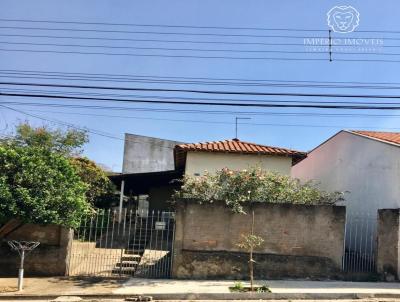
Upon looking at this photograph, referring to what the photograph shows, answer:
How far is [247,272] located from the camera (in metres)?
12.8

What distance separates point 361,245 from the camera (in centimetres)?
1444

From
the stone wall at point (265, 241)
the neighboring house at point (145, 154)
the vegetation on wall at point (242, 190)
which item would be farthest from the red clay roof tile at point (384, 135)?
the neighboring house at point (145, 154)

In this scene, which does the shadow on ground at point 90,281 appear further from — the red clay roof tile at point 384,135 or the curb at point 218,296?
the red clay roof tile at point 384,135

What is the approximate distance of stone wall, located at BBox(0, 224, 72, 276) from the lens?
Answer: 42.0 feet

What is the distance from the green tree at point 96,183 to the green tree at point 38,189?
8.57m

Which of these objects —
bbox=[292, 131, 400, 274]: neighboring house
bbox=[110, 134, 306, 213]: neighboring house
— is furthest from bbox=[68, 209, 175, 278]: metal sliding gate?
bbox=[292, 131, 400, 274]: neighboring house

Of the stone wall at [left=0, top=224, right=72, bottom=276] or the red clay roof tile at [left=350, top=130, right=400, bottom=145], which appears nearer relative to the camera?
the stone wall at [left=0, top=224, right=72, bottom=276]

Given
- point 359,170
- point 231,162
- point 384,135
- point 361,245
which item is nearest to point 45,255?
point 231,162

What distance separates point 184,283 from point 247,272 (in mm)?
1797

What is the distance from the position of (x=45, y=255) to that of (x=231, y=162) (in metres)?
8.22

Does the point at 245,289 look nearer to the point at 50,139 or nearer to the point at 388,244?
the point at 388,244

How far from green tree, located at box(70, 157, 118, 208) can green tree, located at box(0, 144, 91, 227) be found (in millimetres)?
8569

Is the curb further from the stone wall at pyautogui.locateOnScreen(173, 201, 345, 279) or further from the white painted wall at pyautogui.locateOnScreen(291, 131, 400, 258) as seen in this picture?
the white painted wall at pyautogui.locateOnScreen(291, 131, 400, 258)

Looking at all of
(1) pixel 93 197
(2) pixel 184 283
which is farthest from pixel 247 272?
(1) pixel 93 197
